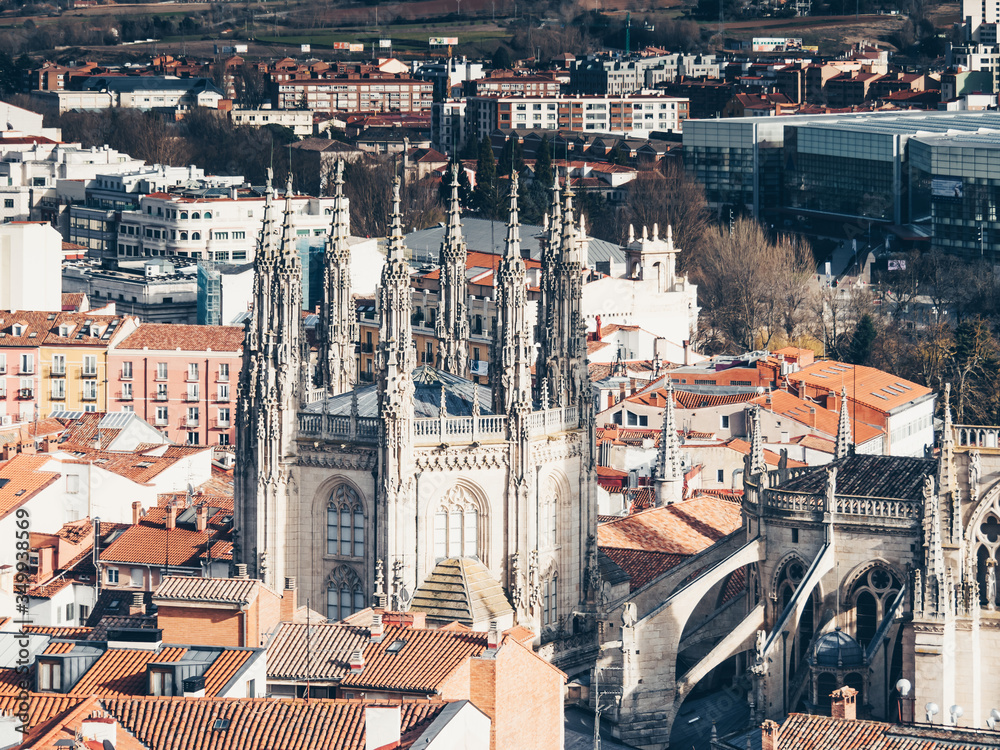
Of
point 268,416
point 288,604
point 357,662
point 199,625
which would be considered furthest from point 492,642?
point 268,416

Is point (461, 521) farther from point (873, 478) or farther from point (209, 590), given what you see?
point (873, 478)

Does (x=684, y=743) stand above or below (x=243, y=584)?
below

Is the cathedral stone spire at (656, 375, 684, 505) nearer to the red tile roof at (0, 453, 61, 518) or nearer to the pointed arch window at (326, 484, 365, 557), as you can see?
the red tile roof at (0, 453, 61, 518)

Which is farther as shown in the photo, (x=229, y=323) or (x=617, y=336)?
(x=229, y=323)

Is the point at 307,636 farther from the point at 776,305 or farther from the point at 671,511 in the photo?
the point at 776,305

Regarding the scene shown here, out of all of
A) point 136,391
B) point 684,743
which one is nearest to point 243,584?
point 684,743

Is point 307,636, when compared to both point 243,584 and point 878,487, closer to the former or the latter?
point 243,584

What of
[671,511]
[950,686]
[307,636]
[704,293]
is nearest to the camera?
[307,636]

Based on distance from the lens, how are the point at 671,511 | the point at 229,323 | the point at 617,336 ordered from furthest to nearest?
the point at 229,323 → the point at 617,336 → the point at 671,511
